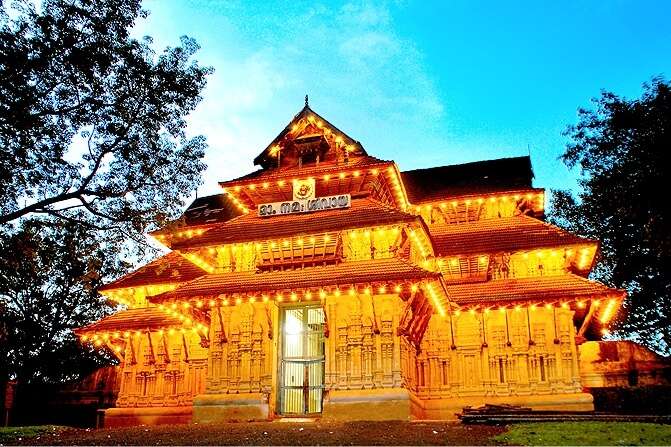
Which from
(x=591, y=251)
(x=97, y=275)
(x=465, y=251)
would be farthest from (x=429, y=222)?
(x=97, y=275)

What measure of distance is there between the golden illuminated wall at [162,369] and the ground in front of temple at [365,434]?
5179mm

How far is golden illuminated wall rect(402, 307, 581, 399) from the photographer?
59.9 feet

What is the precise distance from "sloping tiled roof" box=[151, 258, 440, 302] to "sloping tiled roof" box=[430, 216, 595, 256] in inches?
141

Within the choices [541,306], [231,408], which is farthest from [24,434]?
[541,306]

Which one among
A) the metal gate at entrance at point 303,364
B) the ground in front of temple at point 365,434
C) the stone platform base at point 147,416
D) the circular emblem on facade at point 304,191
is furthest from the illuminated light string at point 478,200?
the stone platform base at point 147,416

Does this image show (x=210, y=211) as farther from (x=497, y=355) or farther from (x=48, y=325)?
(x=48, y=325)

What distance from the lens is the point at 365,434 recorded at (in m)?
13.0

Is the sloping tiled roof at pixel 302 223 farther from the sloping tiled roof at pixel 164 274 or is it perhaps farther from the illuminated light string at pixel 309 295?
the sloping tiled roof at pixel 164 274

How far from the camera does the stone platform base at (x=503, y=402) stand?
1752cm

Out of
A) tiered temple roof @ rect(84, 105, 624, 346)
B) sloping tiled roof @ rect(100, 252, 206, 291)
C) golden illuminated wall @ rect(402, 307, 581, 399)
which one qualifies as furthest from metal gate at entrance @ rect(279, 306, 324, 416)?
sloping tiled roof @ rect(100, 252, 206, 291)

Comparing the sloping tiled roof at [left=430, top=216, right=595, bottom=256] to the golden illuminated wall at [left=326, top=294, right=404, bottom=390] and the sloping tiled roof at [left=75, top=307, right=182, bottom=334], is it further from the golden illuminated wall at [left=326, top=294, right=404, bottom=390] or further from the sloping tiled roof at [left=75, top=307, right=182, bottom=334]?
the sloping tiled roof at [left=75, top=307, right=182, bottom=334]

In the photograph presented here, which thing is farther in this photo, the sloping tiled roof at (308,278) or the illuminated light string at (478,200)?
the illuminated light string at (478,200)

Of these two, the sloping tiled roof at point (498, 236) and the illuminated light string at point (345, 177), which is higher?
the illuminated light string at point (345, 177)

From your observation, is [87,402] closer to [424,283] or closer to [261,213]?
[261,213]
